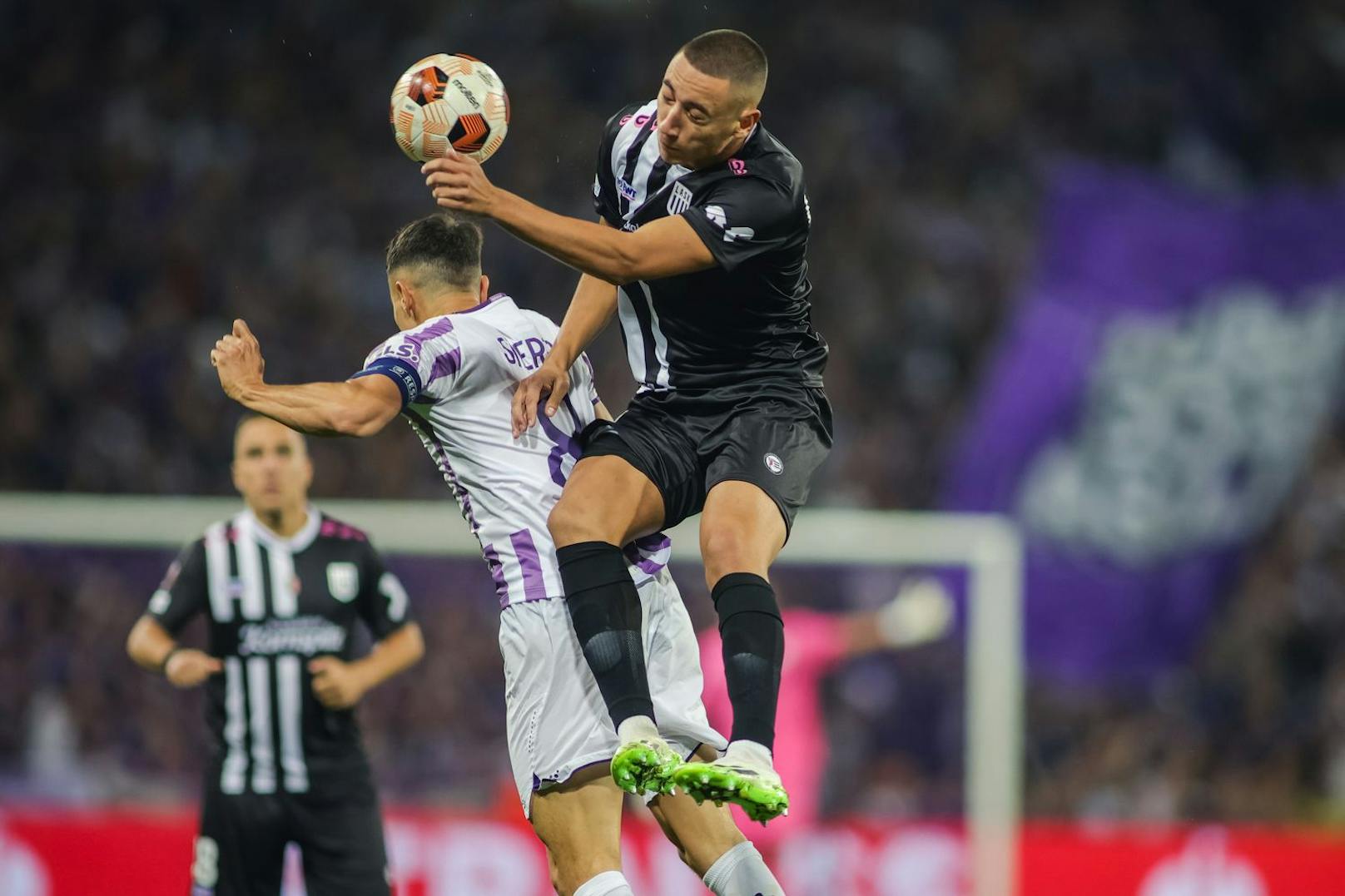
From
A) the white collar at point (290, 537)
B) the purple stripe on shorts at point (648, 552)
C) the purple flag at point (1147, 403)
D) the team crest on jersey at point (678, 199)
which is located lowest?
the purple stripe on shorts at point (648, 552)

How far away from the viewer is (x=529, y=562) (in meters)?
4.50

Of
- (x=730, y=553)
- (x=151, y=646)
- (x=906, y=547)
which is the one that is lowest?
(x=730, y=553)

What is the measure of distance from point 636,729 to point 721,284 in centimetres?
118

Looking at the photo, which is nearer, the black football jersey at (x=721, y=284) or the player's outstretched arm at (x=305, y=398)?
the player's outstretched arm at (x=305, y=398)

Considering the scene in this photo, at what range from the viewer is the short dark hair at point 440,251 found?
4.68 meters

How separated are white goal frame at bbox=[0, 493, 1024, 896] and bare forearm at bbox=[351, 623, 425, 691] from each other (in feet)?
7.84

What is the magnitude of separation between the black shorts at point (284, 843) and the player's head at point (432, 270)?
91.3 inches

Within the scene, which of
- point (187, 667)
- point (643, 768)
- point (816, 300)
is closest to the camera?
point (643, 768)

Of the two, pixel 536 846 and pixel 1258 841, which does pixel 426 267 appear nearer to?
pixel 536 846

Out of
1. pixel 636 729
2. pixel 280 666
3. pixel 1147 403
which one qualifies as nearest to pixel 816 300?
pixel 1147 403

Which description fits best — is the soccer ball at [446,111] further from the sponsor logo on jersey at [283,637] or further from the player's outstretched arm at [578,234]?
the sponsor logo on jersey at [283,637]

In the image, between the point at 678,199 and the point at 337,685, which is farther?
the point at 337,685

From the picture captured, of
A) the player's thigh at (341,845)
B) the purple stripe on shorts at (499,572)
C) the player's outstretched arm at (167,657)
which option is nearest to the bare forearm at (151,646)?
the player's outstretched arm at (167,657)

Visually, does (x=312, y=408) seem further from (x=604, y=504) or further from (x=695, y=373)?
(x=695, y=373)
